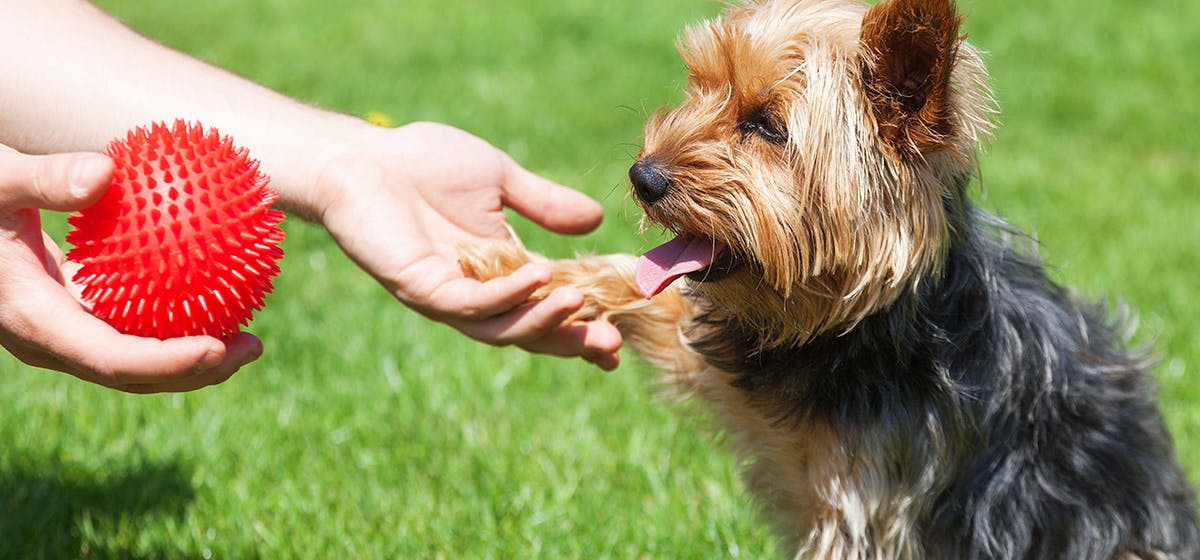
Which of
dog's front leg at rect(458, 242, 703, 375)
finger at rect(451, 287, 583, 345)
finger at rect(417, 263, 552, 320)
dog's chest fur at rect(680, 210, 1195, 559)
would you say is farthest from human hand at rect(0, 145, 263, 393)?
dog's chest fur at rect(680, 210, 1195, 559)

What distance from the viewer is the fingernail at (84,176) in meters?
2.26

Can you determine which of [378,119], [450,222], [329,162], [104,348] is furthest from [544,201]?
[378,119]

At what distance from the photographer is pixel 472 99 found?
889 cm

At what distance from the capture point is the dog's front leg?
3.51 m

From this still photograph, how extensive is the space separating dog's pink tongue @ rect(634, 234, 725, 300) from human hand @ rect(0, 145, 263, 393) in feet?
2.95

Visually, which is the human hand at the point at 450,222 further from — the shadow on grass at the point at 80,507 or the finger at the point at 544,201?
the shadow on grass at the point at 80,507

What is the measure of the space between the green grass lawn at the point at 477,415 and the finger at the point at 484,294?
0.38 metres

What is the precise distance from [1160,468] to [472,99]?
6.29 metres

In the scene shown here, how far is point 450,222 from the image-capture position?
11.5 feet

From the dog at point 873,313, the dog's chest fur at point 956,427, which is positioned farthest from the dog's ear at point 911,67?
the dog's chest fur at point 956,427

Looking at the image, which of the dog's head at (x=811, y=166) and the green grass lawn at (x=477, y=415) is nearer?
the dog's head at (x=811, y=166)

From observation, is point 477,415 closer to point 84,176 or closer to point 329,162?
point 329,162

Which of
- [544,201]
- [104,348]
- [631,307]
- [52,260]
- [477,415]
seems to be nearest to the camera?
[104,348]

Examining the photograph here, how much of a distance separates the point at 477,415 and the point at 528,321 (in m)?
1.70
